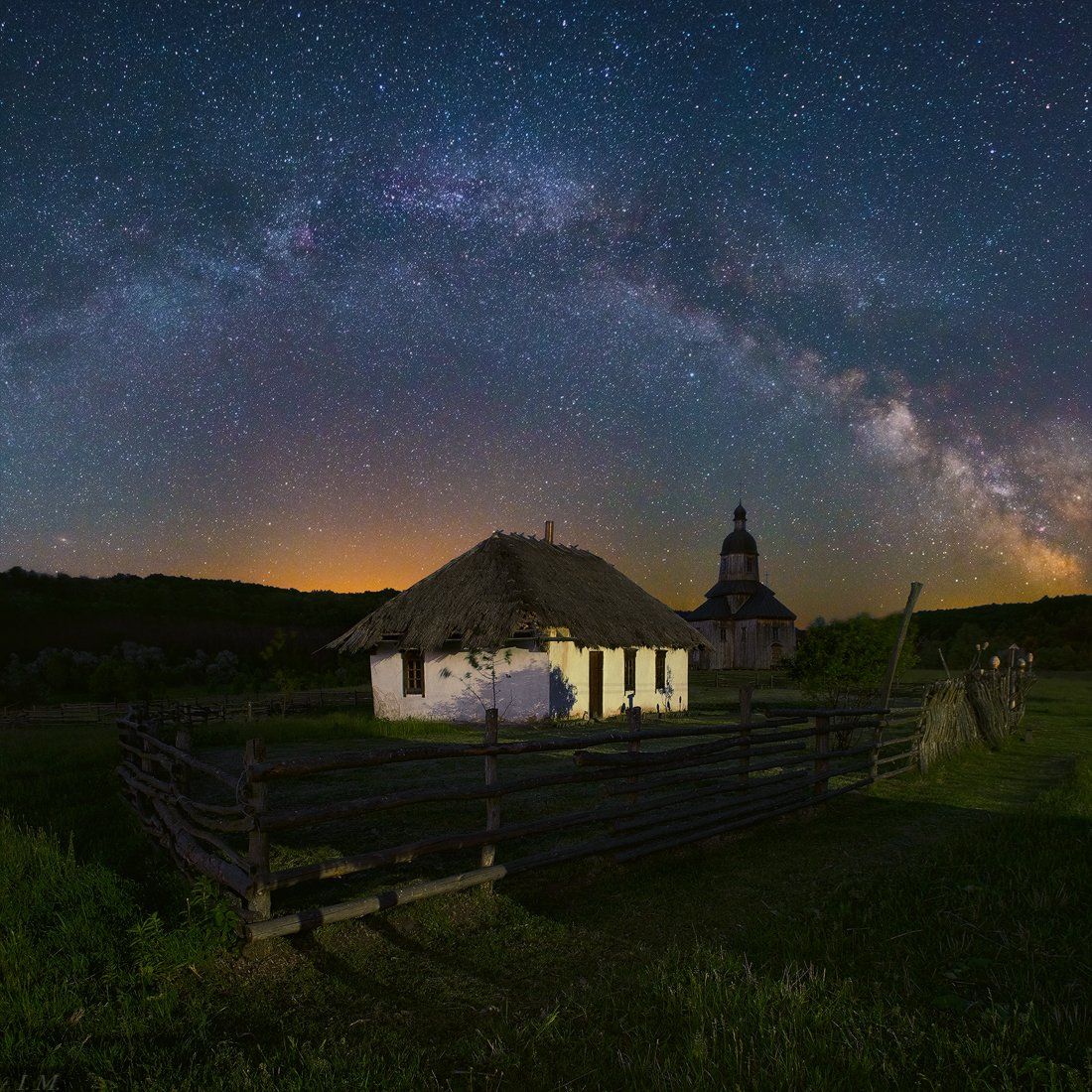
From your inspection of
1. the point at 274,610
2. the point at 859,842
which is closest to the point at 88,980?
the point at 859,842

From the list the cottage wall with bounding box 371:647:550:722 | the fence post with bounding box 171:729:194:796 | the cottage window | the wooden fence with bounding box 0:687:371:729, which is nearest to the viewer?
the fence post with bounding box 171:729:194:796

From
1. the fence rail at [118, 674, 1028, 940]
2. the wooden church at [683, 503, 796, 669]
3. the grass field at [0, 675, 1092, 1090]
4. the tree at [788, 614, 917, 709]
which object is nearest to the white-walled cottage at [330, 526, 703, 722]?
the tree at [788, 614, 917, 709]

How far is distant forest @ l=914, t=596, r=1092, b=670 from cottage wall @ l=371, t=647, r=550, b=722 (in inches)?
1409

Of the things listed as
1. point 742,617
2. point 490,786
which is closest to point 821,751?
point 490,786

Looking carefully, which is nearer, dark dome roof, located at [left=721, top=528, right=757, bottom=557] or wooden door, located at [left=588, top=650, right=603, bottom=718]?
wooden door, located at [left=588, top=650, right=603, bottom=718]

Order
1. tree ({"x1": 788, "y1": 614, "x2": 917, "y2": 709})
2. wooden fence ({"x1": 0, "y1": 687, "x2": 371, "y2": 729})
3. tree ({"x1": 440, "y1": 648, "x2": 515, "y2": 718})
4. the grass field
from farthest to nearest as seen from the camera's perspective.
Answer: wooden fence ({"x1": 0, "y1": 687, "x2": 371, "y2": 729})
tree ({"x1": 440, "y1": 648, "x2": 515, "y2": 718})
tree ({"x1": 788, "y1": 614, "x2": 917, "y2": 709})
the grass field

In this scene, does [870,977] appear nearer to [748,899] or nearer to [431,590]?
[748,899]

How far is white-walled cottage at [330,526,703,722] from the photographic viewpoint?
19.9 metres

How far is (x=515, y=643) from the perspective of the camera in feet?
65.9

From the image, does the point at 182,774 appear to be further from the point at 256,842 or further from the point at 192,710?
the point at 192,710

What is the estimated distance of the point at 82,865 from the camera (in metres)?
5.70

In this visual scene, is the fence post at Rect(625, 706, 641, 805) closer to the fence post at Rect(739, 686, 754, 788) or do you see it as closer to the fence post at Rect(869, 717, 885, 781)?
the fence post at Rect(739, 686, 754, 788)

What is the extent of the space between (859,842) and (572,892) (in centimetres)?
336

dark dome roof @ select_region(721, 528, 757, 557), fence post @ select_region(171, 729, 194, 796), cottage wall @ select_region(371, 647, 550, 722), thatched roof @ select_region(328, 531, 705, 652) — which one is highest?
dark dome roof @ select_region(721, 528, 757, 557)
